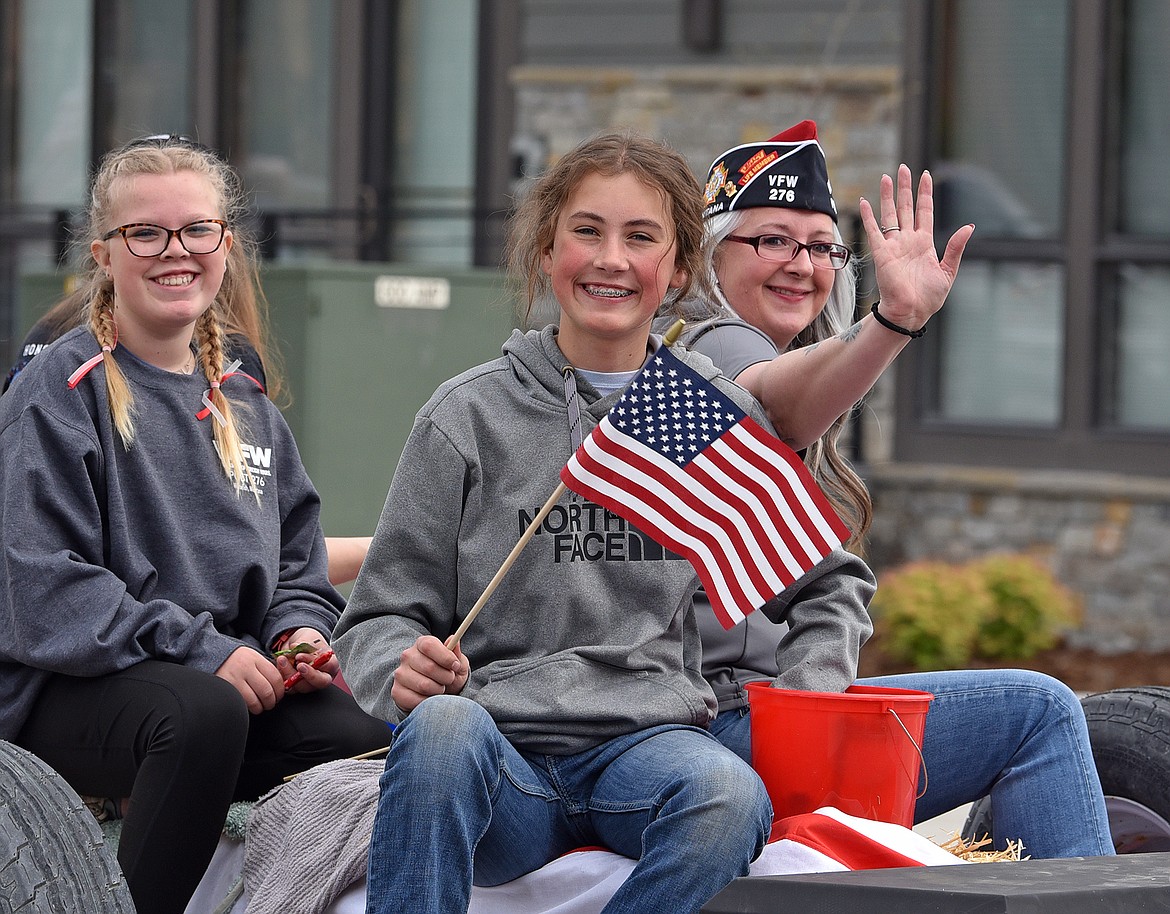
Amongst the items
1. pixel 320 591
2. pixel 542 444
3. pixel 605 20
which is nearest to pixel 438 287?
pixel 605 20

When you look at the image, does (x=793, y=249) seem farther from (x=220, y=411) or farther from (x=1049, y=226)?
(x=1049, y=226)

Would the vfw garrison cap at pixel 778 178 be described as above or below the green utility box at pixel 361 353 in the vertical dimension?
above

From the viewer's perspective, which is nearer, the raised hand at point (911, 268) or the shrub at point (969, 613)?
the raised hand at point (911, 268)

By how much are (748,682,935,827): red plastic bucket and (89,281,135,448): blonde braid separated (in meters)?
1.27

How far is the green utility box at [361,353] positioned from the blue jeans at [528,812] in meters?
4.11

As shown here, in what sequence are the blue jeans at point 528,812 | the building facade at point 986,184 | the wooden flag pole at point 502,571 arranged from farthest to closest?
the building facade at point 986,184 < the wooden flag pole at point 502,571 < the blue jeans at point 528,812

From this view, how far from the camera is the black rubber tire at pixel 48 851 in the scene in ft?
8.71

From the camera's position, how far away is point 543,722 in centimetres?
281

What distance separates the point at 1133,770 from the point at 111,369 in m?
2.19

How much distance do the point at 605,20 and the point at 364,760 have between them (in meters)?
6.89

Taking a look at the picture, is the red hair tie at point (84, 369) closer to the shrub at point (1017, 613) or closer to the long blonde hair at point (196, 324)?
the long blonde hair at point (196, 324)

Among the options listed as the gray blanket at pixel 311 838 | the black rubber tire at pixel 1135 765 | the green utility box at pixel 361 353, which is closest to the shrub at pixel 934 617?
the green utility box at pixel 361 353

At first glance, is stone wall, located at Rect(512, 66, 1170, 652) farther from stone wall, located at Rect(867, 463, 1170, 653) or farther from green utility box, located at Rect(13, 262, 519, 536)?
green utility box, located at Rect(13, 262, 519, 536)

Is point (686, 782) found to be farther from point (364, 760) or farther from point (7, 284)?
point (7, 284)
